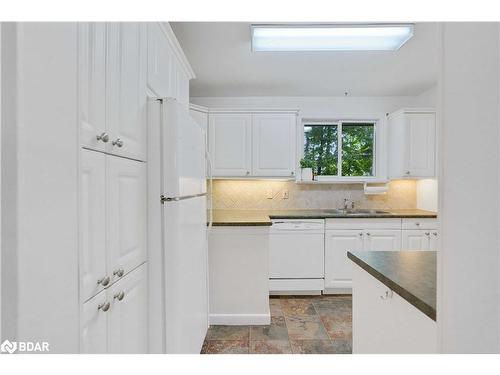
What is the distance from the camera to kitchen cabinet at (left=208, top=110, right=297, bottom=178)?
140 inches

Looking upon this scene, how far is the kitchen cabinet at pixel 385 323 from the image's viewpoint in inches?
35.8

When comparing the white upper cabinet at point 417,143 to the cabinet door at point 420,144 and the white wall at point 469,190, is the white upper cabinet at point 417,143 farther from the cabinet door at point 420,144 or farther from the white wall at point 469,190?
the white wall at point 469,190

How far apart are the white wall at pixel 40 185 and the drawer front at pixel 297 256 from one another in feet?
9.51

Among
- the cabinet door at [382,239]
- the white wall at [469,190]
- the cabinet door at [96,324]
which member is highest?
the white wall at [469,190]

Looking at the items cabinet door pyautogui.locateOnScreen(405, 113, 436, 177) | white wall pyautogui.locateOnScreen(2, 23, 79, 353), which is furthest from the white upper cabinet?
white wall pyautogui.locateOnScreen(2, 23, 79, 353)

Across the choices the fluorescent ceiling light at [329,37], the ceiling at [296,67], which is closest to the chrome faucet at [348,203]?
the ceiling at [296,67]

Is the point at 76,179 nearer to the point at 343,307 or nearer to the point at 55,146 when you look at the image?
the point at 55,146

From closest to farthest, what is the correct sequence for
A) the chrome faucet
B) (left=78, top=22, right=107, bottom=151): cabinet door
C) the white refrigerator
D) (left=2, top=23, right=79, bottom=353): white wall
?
(left=2, top=23, right=79, bottom=353): white wall → (left=78, top=22, right=107, bottom=151): cabinet door → the white refrigerator → the chrome faucet

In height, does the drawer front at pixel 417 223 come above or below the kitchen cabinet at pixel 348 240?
above

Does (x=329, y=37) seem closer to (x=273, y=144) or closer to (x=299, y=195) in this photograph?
(x=273, y=144)

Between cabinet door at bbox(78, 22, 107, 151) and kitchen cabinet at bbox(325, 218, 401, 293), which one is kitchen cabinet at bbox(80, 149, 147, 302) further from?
kitchen cabinet at bbox(325, 218, 401, 293)

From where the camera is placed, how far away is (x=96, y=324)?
950 millimetres

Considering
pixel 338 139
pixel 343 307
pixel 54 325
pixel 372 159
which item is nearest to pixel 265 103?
pixel 338 139

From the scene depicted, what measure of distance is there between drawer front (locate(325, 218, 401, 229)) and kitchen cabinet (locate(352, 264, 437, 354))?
6.17ft
